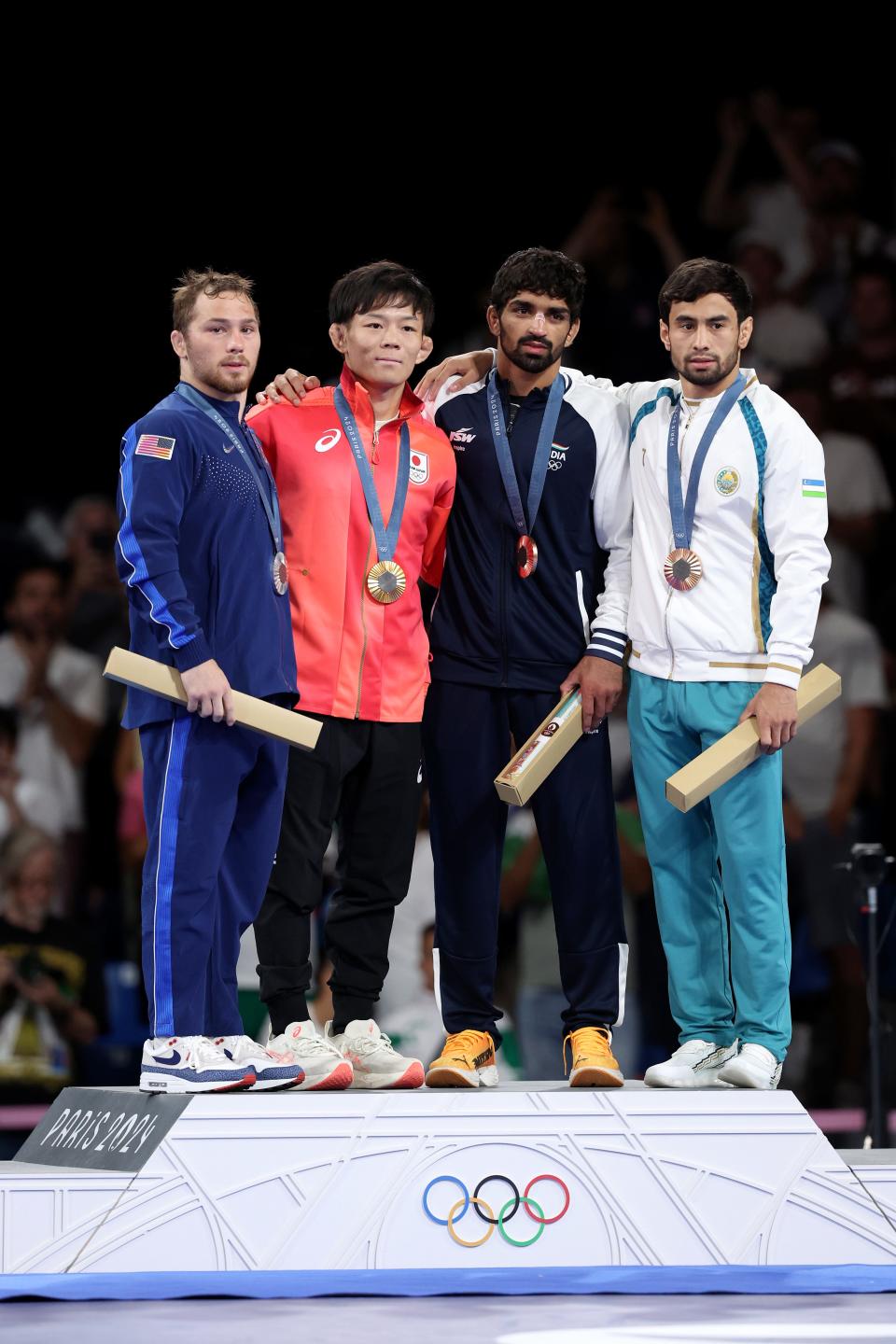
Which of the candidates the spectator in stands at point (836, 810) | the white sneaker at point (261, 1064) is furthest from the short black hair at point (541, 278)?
the spectator in stands at point (836, 810)

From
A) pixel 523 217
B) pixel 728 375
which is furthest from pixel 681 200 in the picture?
pixel 728 375

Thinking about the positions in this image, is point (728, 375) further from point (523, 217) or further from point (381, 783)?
point (523, 217)

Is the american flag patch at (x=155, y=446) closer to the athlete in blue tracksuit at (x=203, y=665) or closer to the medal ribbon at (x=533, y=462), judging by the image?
the athlete in blue tracksuit at (x=203, y=665)

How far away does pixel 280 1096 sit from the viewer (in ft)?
10.7

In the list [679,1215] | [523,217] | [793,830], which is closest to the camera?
[679,1215]

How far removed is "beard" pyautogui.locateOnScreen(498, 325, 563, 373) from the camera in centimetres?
386

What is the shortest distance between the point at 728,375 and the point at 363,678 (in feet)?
3.47

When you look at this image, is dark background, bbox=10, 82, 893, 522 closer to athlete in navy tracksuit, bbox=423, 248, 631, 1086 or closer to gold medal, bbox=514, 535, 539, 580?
athlete in navy tracksuit, bbox=423, 248, 631, 1086

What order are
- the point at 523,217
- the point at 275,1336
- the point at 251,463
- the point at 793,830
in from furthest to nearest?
1. the point at 523,217
2. the point at 793,830
3. the point at 251,463
4. the point at 275,1336

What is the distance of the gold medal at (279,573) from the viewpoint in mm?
3568

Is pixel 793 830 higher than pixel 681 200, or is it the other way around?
pixel 681 200

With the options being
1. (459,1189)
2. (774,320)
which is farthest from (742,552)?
(774,320)

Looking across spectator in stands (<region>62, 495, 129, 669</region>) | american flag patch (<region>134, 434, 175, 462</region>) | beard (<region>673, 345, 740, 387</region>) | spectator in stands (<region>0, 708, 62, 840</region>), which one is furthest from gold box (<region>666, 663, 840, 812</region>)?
spectator in stands (<region>62, 495, 129, 669</region>)

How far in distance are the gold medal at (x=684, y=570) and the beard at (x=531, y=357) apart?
0.52m
